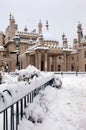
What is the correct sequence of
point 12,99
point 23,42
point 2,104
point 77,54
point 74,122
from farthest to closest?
1. point 77,54
2. point 23,42
3. point 74,122
4. point 12,99
5. point 2,104

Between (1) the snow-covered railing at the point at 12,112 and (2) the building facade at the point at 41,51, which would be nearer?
(1) the snow-covered railing at the point at 12,112

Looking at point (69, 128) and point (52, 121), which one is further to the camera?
point (52, 121)

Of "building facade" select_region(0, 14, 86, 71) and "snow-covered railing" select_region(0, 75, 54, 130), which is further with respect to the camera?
"building facade" select_region(0, 14, 86, 71)

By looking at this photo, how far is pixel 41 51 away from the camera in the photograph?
49250mm

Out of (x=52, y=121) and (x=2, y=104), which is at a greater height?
(x=2, y=104)

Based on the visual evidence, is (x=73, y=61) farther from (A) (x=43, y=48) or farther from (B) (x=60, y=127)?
(B) (x=60, y=127)

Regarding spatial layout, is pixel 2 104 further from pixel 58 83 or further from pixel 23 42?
pixel 23 42

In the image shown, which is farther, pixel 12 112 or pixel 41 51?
pixel 41 51

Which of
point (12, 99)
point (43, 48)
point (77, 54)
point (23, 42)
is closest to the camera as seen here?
point (12, 99)

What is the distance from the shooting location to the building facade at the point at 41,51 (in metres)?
51.9

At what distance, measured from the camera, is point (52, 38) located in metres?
64.2

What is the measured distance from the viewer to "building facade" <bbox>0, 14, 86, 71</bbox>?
51.9 metres

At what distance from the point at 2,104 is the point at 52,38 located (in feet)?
201

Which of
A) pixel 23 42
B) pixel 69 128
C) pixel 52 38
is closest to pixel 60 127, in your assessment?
pixel 69 128
